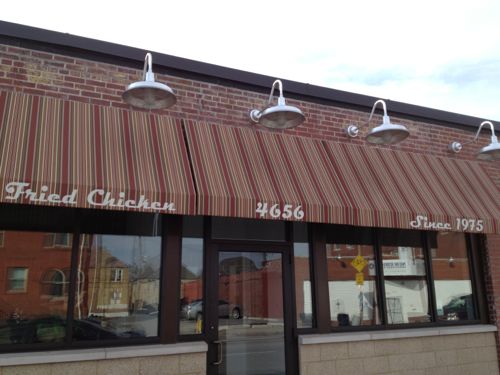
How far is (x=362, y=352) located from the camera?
21.4 ft

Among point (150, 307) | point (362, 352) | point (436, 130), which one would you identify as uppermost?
point (436, 130)

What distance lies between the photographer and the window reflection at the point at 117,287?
17.6 ft

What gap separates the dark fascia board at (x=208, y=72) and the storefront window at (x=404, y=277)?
7.02ft

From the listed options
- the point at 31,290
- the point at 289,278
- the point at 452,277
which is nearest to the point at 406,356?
the point at 452,277

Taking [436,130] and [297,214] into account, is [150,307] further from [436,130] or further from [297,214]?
[436,130]

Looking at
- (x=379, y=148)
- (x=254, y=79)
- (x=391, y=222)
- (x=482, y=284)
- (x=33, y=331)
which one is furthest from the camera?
(x=482, y=284)

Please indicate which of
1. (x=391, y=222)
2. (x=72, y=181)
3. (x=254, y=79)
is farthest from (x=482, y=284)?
(x=72, y=181)

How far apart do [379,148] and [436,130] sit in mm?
1555

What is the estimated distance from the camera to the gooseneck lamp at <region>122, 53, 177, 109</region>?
4.80m

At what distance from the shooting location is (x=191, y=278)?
5.96 meters

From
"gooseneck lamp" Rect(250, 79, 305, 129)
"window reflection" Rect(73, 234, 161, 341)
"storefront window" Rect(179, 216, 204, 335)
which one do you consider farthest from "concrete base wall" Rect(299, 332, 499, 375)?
"gooseneck lamp" Rect(250, 79, 305, 129)

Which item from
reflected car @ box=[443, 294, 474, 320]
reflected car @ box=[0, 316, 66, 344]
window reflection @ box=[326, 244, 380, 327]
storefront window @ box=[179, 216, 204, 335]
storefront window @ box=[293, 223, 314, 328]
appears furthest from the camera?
reflected car @ box=[443, 294, 474, 320]

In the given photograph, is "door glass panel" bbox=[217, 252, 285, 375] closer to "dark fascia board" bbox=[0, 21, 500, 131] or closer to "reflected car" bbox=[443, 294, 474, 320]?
"dark fascia board" bbox=[0, 21, 500, 131]

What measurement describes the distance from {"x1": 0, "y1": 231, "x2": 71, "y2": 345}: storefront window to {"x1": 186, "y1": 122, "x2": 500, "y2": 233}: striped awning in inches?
70.9
